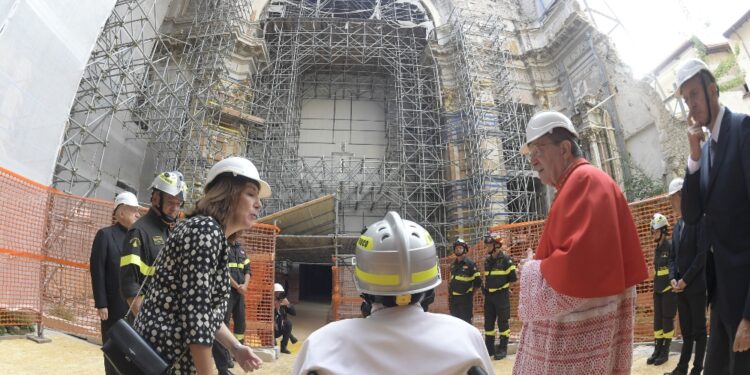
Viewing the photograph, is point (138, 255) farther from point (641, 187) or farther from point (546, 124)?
point (641, 187)

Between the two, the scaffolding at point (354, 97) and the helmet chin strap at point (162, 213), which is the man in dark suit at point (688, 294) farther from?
the scaffolding at point (354, 97)

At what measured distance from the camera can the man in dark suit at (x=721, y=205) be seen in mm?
1838

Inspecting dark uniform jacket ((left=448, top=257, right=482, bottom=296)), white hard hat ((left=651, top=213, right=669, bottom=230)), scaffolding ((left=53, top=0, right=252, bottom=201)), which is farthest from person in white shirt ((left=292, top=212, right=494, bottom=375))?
scaffolding ((left=53, top=0, right=252, bottom=201))

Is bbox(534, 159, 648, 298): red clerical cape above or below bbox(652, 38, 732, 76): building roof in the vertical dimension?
below

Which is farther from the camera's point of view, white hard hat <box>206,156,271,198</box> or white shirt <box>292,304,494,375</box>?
white hard hat <box>206,156,271,198</box>

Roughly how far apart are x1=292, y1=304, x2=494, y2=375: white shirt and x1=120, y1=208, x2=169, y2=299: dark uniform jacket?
6.56 ft

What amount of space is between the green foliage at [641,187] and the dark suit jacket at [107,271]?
13082mm

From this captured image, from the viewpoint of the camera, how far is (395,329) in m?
1.26

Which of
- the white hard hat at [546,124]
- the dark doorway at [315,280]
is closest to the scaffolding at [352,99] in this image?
the dark doorway at [315,280]

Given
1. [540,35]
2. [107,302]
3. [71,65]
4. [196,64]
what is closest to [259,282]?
[107,302]

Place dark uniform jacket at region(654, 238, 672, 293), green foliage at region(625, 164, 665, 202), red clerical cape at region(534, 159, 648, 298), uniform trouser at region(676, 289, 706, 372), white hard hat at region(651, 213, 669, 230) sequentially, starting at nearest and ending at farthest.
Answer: red clerical cape at region(534, 159, 648, 298)
uniform trouser at region(676, 289, 706, 372)
dark uniform jacket at region(654, 238, 672, 293)
white hard hat at region(651, 213, 669, 230)
green foliage at region(625, 164, 665, 202)

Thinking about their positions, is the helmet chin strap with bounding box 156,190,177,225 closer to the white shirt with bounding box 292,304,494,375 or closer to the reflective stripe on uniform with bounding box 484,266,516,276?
the white shirt with bounding box 292,304,494,375

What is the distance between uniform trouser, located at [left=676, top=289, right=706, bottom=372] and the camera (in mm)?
4016

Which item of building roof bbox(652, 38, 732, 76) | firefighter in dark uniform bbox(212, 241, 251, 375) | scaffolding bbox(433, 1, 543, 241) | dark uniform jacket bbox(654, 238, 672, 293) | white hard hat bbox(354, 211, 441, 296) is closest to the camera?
white hard hat bbox(354, 211, 441, 296)
